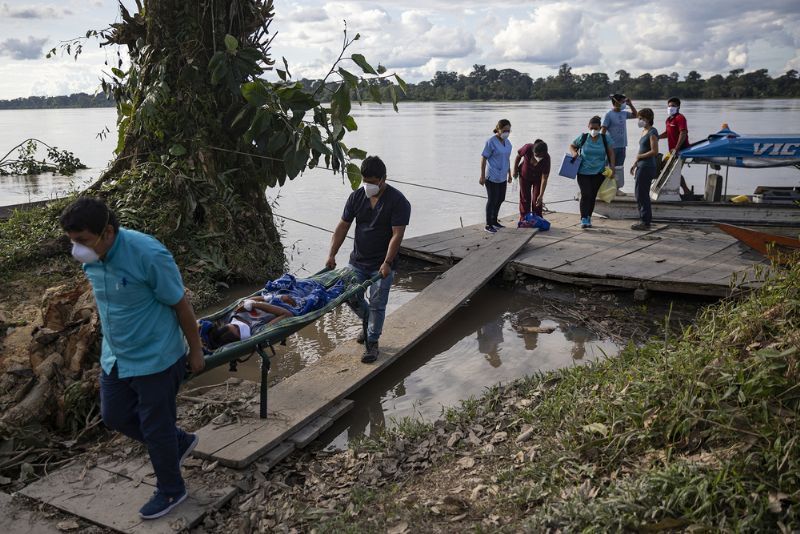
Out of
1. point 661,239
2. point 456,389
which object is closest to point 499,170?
point 661,239

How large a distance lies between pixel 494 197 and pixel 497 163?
589mm

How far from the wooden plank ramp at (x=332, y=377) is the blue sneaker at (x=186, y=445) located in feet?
0.74

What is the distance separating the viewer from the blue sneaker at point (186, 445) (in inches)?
154

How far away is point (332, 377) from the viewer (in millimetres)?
5406

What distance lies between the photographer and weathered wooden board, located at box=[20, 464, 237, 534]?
3.59 meters

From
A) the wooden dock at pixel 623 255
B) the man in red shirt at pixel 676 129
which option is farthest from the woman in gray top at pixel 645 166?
the man in red shirt at pixel 676 129

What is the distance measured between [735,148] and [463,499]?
8543 mm

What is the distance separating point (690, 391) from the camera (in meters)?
3.62

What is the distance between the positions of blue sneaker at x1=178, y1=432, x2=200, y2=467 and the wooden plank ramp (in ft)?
0.74

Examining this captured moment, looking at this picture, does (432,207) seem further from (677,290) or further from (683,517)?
(683,517)

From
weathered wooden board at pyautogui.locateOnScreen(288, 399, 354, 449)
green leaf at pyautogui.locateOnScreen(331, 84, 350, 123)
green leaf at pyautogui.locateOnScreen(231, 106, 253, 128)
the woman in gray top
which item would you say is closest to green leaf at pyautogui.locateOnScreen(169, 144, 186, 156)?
green leaf at pyautogui.locateOnScreen(231, 106, 253, 128)

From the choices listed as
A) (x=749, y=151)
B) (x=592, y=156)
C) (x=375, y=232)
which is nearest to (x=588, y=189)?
(x=592, y=156)

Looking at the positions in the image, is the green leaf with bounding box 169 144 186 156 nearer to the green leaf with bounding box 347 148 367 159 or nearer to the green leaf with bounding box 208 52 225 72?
the green leaf with bounding box 208 52 225 72

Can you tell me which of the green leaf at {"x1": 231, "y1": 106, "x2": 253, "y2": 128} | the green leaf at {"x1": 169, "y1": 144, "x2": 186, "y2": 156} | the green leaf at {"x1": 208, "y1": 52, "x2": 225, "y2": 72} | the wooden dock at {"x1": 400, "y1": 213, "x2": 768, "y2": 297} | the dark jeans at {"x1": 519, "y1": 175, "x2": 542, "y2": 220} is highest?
the green leaf at {"x1": 208, "y1": 52, "x2": 225, "y2": 72}
